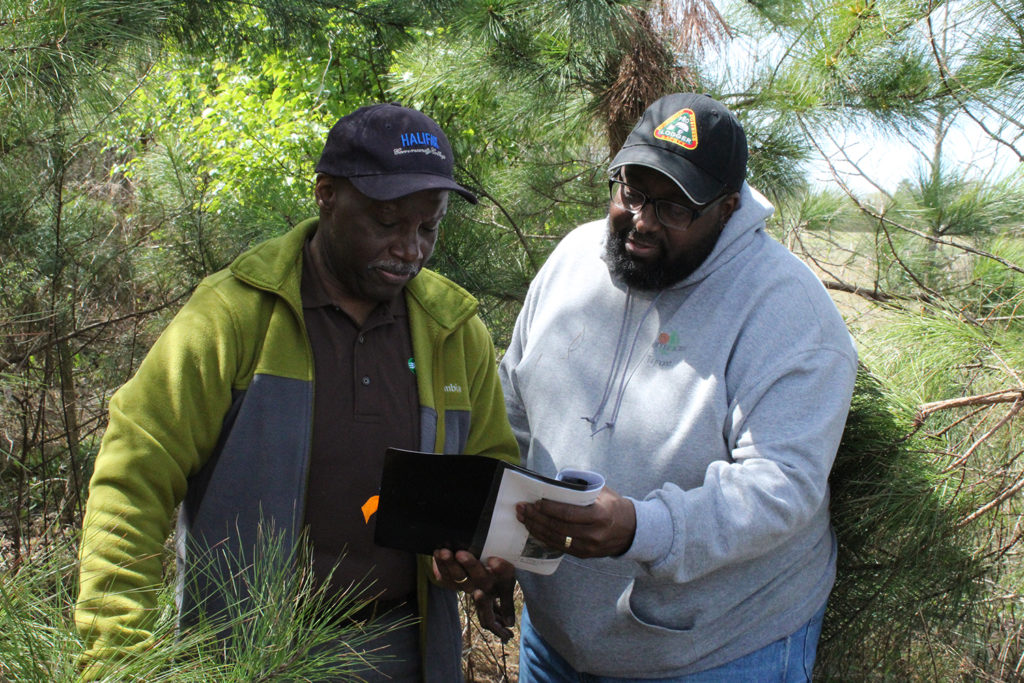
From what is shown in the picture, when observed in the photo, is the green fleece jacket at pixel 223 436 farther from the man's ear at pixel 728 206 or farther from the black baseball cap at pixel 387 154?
the man's ear at pixel 728 206

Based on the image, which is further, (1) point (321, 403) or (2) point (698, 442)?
(2) point (698, 442)

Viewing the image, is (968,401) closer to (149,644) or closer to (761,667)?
(761,667)

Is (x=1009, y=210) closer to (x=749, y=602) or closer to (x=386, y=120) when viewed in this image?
(x=749, y=602)

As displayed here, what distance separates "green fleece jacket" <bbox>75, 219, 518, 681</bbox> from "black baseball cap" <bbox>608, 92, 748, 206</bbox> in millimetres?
517

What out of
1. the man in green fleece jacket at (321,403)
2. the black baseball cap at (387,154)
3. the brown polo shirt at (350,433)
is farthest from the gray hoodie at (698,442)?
the black baseball cap at (387,154)

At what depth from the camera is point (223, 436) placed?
1.48 meters

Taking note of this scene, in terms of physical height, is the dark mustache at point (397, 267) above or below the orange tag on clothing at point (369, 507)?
above

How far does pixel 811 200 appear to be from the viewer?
161 inches

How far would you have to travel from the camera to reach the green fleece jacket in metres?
1.31

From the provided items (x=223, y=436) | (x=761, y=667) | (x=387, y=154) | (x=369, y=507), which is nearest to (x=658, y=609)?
(x=761, y=667)

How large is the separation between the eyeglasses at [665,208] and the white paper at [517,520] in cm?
60

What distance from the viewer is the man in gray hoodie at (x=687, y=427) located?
1.61 m

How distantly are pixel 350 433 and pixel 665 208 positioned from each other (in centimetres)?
82

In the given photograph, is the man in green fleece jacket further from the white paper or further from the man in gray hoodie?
the man in gray hoodie
